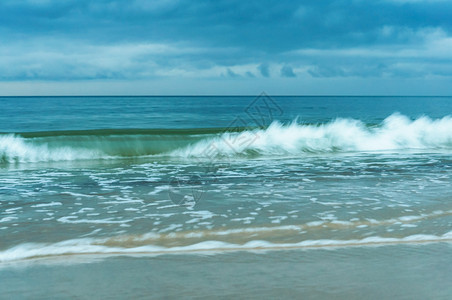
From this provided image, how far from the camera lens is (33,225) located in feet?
18.1

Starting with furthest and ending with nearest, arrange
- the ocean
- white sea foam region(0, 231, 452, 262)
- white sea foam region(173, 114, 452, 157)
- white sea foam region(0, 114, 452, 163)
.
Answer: white sea foam region(173, 114, 452, 157) < white sea foam region(0, 114, 452, 163) < white sea foam region(0, 231, 452, 262) < the ocean

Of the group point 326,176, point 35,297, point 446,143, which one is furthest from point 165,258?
point 446,143

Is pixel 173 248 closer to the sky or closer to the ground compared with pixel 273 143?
closer to the ground

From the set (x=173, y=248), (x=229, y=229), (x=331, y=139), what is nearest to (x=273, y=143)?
(x=331, y=139)

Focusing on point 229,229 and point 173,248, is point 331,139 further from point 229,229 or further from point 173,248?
point 173,248

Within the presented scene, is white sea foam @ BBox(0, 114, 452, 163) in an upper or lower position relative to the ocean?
upper

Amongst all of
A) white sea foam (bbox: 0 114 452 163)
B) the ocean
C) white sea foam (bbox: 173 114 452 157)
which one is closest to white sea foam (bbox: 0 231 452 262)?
the ocean

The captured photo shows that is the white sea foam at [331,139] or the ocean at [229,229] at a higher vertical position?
the white sea foam at [331,139]

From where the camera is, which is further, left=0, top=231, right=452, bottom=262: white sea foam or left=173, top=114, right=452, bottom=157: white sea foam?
left=173, top=114, right=452, bottom=157: white sea foam

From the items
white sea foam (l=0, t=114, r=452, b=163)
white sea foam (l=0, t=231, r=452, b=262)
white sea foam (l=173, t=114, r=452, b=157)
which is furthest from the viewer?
white sea foam (l=173, t=114, r=452, b=157)

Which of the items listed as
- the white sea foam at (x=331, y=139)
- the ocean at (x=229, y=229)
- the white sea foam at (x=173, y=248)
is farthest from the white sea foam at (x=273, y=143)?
the white sea foam at (x=173, y=248)

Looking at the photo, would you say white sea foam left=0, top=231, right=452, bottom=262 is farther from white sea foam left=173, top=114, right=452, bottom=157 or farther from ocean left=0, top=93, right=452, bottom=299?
white sea foam left=173, top=114, right=452, bottom=157

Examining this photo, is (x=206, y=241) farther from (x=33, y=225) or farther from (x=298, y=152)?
(x=298, y=152)

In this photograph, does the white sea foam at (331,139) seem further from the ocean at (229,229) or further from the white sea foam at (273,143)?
the ocean at (229,229)
